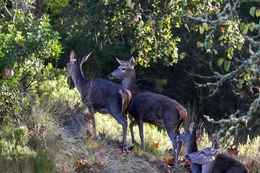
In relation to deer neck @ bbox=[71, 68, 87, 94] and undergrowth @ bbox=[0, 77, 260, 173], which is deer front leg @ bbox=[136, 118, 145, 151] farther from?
deer neck @ bbox=[71, 68, 87, 94]

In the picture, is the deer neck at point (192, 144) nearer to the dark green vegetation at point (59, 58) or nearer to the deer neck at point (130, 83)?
the dark green vegetation at point (59, 58)

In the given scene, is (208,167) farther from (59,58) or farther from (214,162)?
(59,58)

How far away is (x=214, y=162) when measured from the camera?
9477 millimetres

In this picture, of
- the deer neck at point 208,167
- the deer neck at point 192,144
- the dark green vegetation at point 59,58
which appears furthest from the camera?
the deer neck at point 192,144

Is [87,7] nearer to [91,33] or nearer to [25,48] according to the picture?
[91,33]

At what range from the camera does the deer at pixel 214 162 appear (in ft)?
30.6

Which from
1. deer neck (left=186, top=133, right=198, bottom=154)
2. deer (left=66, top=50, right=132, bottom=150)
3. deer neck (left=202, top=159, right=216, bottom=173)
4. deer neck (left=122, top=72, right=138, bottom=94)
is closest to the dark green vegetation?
deer (left=66, top=50, right=132, bottom=150)

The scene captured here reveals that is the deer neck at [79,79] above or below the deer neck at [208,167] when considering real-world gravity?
above

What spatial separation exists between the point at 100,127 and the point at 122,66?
1.31 m

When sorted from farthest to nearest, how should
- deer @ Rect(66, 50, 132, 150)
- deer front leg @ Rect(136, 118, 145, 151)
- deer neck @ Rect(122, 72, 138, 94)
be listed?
deer neck @ Rect(122, 72, 138, 94)
deer front leg @ Rect(136, 118, 145, 151)
deer @ Rect(66, 50, 132, 150)

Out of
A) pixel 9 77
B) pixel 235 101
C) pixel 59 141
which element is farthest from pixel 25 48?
pixel 235 101

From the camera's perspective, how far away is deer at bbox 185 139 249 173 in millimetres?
9312

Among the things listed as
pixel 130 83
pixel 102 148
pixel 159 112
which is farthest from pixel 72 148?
pixel 130 83

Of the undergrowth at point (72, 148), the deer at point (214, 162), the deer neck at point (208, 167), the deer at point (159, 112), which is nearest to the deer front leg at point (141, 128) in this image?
the deer at point (159, 112)
